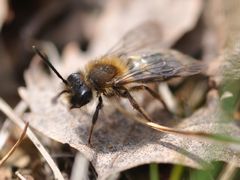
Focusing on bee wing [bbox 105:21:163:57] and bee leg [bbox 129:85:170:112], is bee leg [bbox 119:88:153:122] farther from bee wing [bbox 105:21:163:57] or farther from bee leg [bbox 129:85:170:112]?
bee wing [bbox 105:21:163:57]

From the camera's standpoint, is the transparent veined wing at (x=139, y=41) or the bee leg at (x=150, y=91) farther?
the transparent veined wing at (x=139, y=41)

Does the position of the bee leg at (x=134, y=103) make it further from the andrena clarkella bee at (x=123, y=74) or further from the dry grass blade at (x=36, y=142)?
the dry grass blade at (x=36, y=142)

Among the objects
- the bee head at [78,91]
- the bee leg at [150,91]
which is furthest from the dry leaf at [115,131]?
the bee head at [78,91]

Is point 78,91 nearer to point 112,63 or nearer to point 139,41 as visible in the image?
point 112,63

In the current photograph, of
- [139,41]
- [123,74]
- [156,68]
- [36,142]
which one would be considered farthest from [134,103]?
[139,41]

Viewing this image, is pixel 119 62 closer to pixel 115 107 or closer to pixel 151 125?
pixel 115 107

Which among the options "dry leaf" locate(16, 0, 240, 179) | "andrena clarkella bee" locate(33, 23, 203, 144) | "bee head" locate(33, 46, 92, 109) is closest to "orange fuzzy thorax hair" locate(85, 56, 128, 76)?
"andrena clarkella bee" locate(33, 23, 203, 144)
